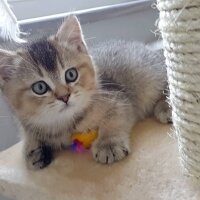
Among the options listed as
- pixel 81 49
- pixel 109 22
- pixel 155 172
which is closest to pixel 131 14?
pixel 109 22

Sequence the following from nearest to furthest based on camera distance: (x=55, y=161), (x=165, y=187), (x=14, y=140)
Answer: (x=165, y=187), (x=55, y=161), (x=14, y=140)

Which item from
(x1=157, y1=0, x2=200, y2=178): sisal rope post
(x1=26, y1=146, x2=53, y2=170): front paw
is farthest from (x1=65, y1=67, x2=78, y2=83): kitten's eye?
(x1=157, y1=0, x2=200, y2=178): sisal rope post

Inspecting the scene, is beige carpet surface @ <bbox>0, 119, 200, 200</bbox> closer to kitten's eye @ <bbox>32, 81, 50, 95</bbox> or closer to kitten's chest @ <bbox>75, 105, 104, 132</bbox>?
kitten's chest @ <bbox>75, 105, 104, 132</bbox>

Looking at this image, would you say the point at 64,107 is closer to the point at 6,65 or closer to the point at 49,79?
the point at 49,79

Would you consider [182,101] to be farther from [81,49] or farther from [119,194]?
[81,49]

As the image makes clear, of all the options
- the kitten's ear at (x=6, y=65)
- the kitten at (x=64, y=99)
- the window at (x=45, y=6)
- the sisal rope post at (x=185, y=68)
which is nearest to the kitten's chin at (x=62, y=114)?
the kitten at (x=64, y=99)

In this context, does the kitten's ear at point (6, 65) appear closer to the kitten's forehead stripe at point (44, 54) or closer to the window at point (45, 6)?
the kitten's forehead stripe at point (44, 54)
